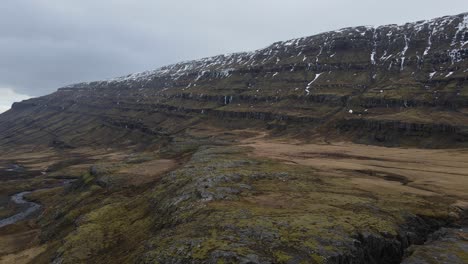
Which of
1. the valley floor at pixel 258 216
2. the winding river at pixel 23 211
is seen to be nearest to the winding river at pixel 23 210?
the winding river at pixel 23 211

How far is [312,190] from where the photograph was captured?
7600 cm

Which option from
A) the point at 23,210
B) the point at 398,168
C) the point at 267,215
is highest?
the point at 267,215

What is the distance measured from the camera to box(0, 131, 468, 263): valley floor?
4600 cm

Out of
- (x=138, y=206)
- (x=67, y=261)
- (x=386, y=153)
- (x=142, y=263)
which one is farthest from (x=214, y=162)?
(x=386, y=153)

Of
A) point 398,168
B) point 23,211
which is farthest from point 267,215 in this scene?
point 23,211

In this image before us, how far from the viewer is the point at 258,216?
55.0m

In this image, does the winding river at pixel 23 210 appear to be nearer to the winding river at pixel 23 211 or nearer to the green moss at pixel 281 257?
the winding river at pixel 23 211

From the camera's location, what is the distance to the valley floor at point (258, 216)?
4600 centimetres

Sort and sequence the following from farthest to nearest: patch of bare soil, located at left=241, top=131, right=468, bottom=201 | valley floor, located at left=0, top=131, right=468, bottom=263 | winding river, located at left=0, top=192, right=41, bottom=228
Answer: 1. winding river, located at left=0, top=192, right=41, bottom=228
2. patch of bare soil, located at left=241, top=131, right=468, bottom=201
3. valley floor, located at left=0, top=131, right=468, bottom=263

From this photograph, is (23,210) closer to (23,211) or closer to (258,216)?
(23,211)

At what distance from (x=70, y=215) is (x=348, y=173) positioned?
68.1 meters

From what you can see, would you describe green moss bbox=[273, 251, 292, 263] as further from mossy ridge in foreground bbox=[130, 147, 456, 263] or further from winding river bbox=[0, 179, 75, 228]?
winding river bbox=[0, 179, 75, 228]

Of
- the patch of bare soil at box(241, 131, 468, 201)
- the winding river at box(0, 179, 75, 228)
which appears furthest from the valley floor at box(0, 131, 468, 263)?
the winding river at box(0, 179, 75, 228)

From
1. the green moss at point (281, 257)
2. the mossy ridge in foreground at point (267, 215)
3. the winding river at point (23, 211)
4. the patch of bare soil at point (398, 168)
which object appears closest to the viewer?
the green moss at point (281, 257)
